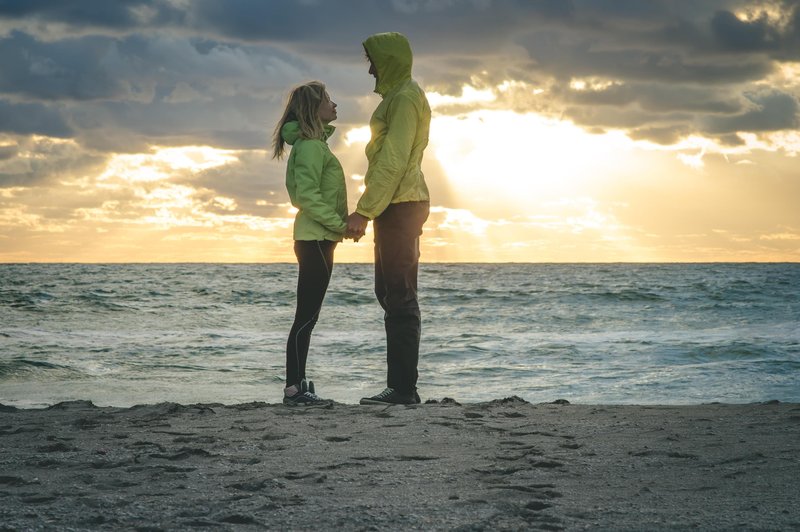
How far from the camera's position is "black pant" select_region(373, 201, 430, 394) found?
204 inches

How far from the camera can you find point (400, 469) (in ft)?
10.9

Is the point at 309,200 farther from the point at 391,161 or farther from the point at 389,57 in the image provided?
the point at 389,57

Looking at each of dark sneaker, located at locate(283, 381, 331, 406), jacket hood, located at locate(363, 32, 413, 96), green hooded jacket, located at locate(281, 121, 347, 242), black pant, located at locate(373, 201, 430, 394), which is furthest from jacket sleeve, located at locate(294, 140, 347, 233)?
dark sneaker, located at locate(283, 381, 331, 406)

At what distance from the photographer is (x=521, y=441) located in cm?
390

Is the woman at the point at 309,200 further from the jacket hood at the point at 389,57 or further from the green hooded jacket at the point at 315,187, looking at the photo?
the jacket hood at the point at 389,57

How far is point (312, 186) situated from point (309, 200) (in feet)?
0.32

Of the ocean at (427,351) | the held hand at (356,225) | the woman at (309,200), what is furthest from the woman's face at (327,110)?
the ocean at (427,351)

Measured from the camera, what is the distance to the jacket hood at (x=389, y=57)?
516cm

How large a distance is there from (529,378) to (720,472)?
17.9 feet

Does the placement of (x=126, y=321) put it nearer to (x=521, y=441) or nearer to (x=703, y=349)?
(x=703, y=349)

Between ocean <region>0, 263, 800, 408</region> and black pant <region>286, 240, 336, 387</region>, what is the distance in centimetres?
179

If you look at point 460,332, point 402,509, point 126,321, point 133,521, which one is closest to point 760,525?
point 402,509

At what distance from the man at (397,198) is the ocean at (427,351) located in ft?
6.17

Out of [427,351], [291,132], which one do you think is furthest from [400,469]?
[427,351]
